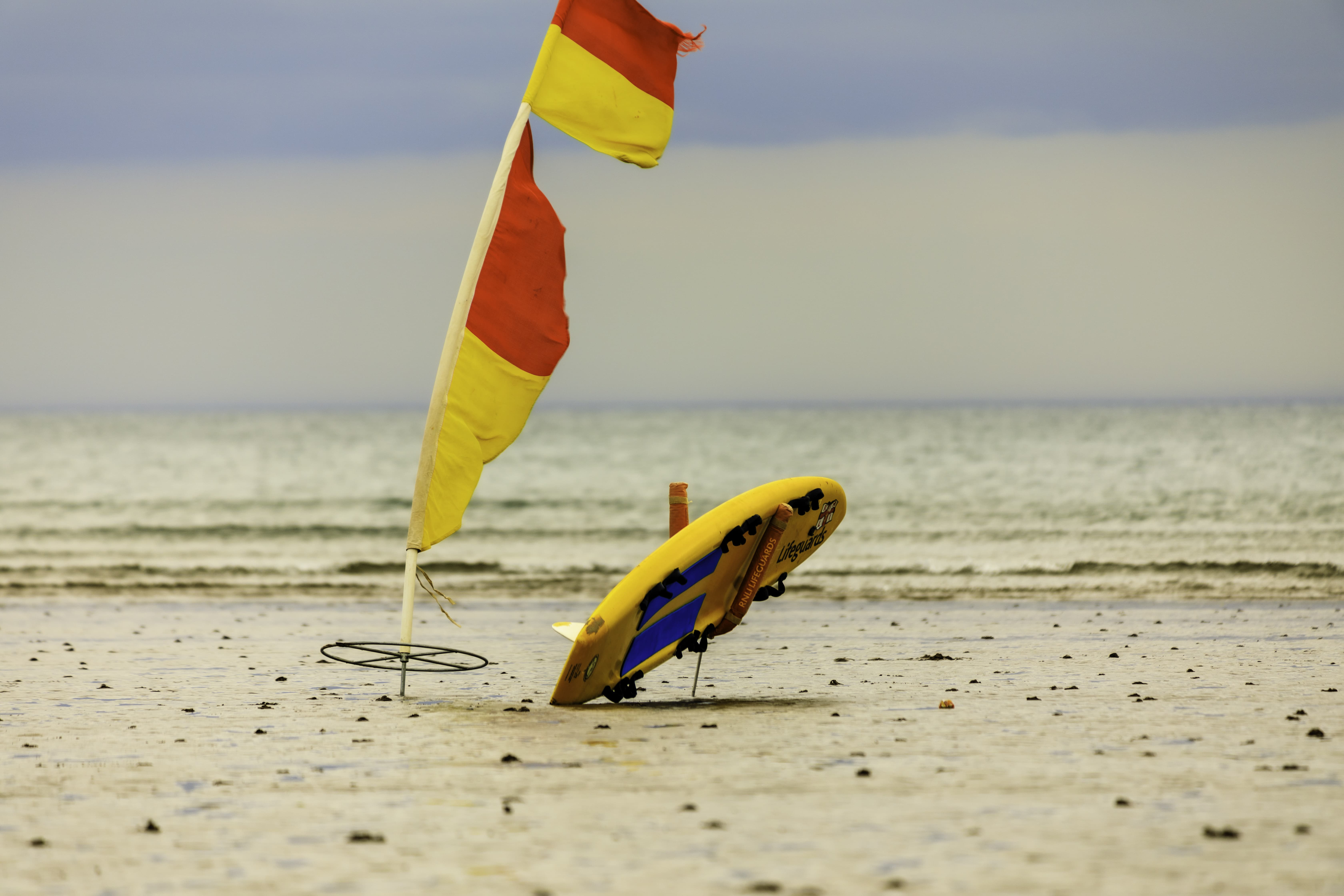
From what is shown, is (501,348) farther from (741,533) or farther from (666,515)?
(666,515)

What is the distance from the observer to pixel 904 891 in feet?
13.8

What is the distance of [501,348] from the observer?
26.4 ft

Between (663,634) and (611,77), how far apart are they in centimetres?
378

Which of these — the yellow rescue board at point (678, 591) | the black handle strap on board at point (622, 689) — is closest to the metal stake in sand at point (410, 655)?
the yellow rescue board at point (678, 591)

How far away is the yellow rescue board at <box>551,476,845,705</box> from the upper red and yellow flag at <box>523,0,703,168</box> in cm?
251

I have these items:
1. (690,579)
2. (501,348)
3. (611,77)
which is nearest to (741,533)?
(690,579)

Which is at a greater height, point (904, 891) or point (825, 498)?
point (825, 498)

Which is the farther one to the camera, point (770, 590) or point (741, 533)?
point (770, 590)

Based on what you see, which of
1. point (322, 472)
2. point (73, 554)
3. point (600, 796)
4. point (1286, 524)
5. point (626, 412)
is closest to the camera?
point (600, 796)

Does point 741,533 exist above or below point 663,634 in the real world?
above

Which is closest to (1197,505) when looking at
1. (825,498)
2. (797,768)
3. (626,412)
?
(825,498)

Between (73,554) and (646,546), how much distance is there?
1127 cm

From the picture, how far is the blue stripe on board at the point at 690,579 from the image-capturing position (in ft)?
25.0

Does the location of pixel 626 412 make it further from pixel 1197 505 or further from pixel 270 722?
pixel 270 722
